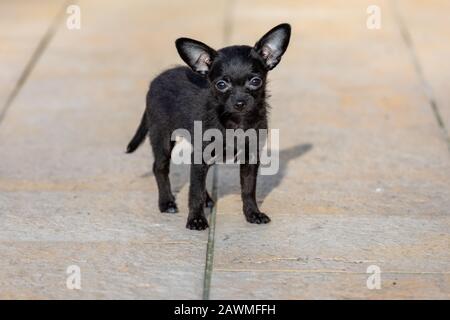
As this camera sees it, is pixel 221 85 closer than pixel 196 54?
Yes

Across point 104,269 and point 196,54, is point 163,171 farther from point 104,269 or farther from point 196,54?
point 104,269

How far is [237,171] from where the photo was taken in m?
7.50

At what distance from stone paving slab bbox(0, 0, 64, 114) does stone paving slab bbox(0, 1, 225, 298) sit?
0.67ft

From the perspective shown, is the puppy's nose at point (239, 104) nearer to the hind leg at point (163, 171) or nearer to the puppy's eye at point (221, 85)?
the puppy's eye at point (221, 85)

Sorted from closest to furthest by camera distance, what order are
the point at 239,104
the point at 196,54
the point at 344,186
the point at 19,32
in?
the point at 239,104 → the point at 196,54 → the point at 344,186 → the point at 19,32

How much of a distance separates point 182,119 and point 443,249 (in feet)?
6.13

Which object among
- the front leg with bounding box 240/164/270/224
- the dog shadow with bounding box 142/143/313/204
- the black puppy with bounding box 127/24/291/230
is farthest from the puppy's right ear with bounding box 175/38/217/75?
the dog shadow with bounding box 142/143/313/204

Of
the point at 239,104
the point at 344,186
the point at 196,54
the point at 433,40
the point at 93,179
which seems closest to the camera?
the point at 239,104

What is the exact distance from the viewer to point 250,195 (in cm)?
647

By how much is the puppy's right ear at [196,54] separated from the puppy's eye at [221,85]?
0.19m

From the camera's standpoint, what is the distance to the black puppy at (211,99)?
20.2ft

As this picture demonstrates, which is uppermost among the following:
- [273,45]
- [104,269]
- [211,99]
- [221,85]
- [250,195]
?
[273,45]

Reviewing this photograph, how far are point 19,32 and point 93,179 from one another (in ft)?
15.3

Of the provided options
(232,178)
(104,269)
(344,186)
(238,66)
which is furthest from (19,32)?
(104,269)
